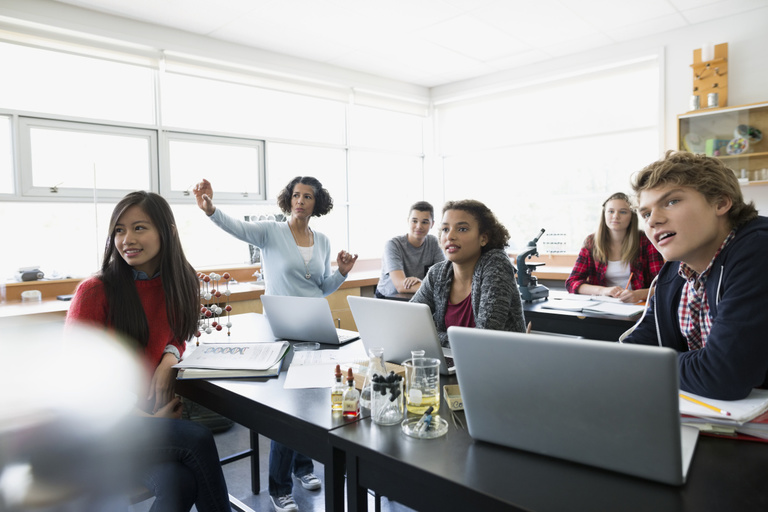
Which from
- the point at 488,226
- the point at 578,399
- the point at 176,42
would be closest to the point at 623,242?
the point at 488,226

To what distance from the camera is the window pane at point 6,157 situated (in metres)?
3.41

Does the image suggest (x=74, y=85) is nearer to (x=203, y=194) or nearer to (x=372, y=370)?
(x=203, y=194)

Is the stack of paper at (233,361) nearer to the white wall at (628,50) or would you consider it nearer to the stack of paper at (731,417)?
the stack of paper at (731,417)

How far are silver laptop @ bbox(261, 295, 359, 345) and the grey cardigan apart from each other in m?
0.38

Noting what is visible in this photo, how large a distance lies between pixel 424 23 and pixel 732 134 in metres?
2.53

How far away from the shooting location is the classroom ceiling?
3742 mm

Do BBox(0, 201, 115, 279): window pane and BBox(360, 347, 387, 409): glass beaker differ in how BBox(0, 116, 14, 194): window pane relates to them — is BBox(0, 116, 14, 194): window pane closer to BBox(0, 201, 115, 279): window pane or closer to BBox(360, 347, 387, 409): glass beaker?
BBox(0, 201, 115, 279): window pane

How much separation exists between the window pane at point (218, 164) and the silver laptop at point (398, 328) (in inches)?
123

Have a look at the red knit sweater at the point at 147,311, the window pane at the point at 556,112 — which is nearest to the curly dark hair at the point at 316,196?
the red knit sweater at the point at 147,311

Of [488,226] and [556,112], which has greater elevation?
[556,112]

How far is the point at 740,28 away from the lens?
13.2 ft

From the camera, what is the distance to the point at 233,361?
1703 millimetres

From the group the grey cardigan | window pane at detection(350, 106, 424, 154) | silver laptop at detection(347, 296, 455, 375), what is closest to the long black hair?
silver laptop at detection(347, 296, 455, 375)

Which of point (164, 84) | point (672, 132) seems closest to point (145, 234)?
point (164, 84)
